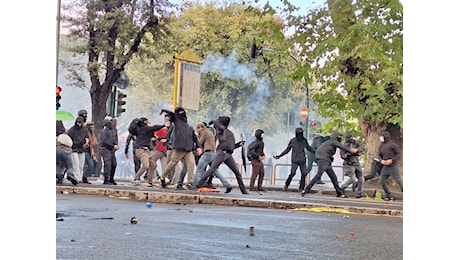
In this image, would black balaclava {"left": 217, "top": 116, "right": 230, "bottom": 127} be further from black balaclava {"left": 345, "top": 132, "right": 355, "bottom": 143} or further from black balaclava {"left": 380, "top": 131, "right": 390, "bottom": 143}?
black balaclava {"left": 380, "top": 131, "right": 390, "bottom": 143}

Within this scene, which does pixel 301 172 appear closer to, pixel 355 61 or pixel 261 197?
pixel 261 197

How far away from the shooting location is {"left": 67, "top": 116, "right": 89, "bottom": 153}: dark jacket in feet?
21.6

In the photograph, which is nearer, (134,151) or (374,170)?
(374,170)

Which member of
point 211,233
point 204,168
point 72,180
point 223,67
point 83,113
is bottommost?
point 211,233

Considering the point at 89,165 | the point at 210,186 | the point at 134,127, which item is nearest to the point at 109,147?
the point at 134,127

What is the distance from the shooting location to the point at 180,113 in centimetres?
693

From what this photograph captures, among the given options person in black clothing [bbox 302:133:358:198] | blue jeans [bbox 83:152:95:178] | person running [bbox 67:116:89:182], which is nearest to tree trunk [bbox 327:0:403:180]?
person in black clothing [bbox 302:133:358:198]

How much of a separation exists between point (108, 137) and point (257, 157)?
112cm

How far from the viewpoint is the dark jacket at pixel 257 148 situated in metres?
7.02

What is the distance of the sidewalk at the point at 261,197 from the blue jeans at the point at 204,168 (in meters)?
0.08

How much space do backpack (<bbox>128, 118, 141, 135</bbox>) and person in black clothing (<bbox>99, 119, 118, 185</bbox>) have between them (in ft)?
0.82

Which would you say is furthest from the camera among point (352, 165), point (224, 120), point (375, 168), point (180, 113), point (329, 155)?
point (224, 120)
